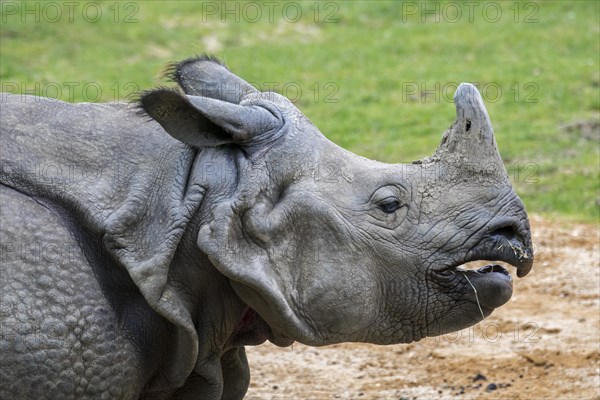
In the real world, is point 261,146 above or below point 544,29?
above

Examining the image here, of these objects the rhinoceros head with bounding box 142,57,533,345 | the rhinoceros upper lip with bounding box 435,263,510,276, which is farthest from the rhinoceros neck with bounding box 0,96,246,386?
the rhinoceros upper lip with bounding box 435,263,510,276

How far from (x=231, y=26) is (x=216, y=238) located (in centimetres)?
1532

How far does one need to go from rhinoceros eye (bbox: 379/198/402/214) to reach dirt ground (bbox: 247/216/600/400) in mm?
2301

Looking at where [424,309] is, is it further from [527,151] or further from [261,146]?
[527,151]

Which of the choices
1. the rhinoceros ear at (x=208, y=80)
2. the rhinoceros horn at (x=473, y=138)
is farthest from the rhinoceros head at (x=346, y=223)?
the rhinoceros ear at (x=208, y=80)

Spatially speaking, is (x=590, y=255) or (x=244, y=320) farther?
(x=590, y=255)

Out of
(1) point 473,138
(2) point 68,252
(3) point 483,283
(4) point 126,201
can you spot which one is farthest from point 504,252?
(2) point 68,252

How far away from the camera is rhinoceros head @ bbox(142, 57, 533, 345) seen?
4.91 m

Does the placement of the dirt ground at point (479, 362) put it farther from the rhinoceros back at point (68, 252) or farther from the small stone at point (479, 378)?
the rhinoceros back at point (68, 252)

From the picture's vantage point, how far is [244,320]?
17.3ft

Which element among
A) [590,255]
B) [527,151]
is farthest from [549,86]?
[590,255]

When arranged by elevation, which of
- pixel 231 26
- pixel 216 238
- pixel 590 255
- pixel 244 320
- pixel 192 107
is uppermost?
pixel 192 107

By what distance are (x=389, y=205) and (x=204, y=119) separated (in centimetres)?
79

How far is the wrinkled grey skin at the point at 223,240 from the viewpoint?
4.87 metres
